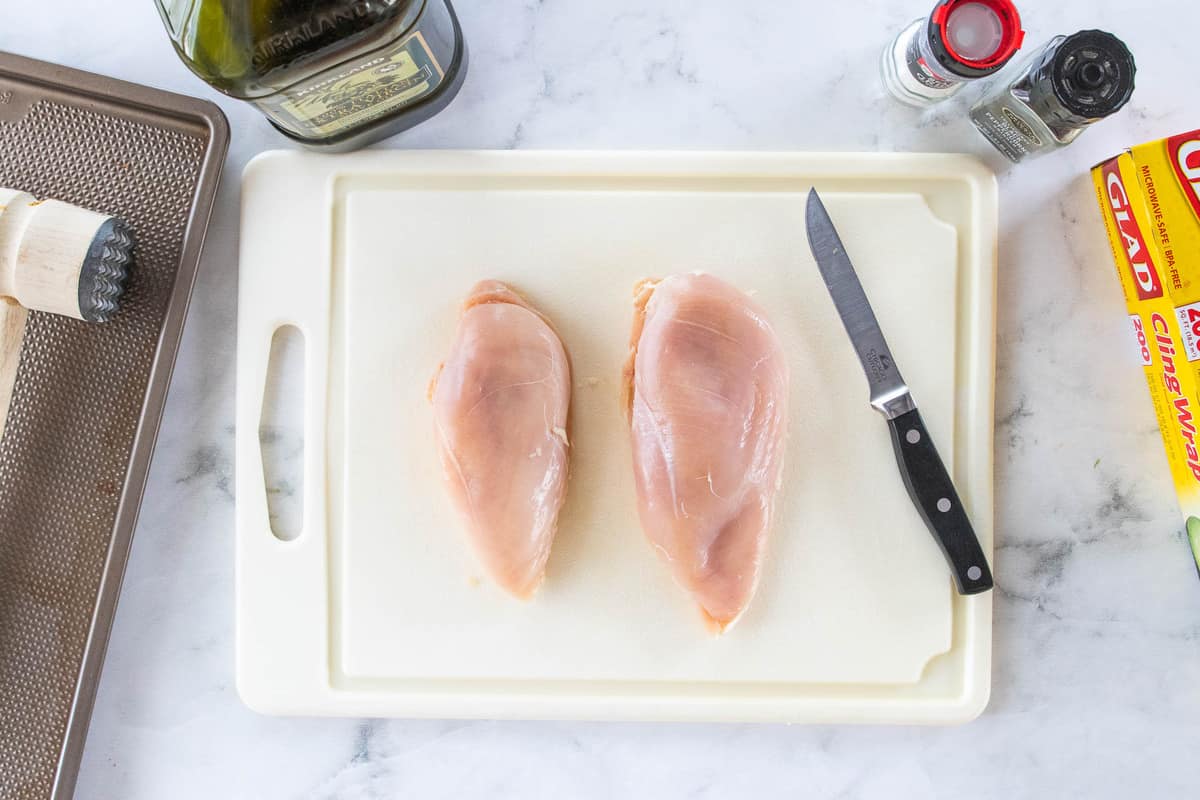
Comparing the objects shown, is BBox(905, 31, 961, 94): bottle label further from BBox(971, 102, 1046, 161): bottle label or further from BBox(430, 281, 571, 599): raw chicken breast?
BBox(430, 281, 571, 599): raw chicken breast

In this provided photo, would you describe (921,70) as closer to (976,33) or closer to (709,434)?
(976,33)

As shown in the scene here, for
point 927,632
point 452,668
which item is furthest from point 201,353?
point 927,632

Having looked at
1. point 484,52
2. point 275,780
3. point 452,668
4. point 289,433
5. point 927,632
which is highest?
point 484,52

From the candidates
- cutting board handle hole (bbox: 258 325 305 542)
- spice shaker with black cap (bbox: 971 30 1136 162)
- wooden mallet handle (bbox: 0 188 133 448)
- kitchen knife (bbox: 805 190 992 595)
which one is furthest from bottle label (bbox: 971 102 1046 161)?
wooden mallet handle (bbox: 0 188 133 448)

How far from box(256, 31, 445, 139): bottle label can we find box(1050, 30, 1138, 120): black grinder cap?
81cm

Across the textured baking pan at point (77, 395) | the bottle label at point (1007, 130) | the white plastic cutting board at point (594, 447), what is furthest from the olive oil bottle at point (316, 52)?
the bottle label at point (1007, 130)

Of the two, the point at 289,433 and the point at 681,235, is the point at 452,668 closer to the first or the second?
the point at 289,433

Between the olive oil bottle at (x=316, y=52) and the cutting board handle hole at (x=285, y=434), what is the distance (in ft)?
1.10

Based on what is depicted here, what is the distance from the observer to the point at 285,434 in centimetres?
129

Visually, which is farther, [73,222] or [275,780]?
[275,780]

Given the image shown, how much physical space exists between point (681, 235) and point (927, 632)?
0.71 metres

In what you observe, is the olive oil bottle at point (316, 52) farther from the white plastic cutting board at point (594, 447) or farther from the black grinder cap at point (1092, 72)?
the black grinder cap at point (1092, 72)

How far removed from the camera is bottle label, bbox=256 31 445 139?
1018 mm

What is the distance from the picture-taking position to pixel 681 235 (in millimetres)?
1256
